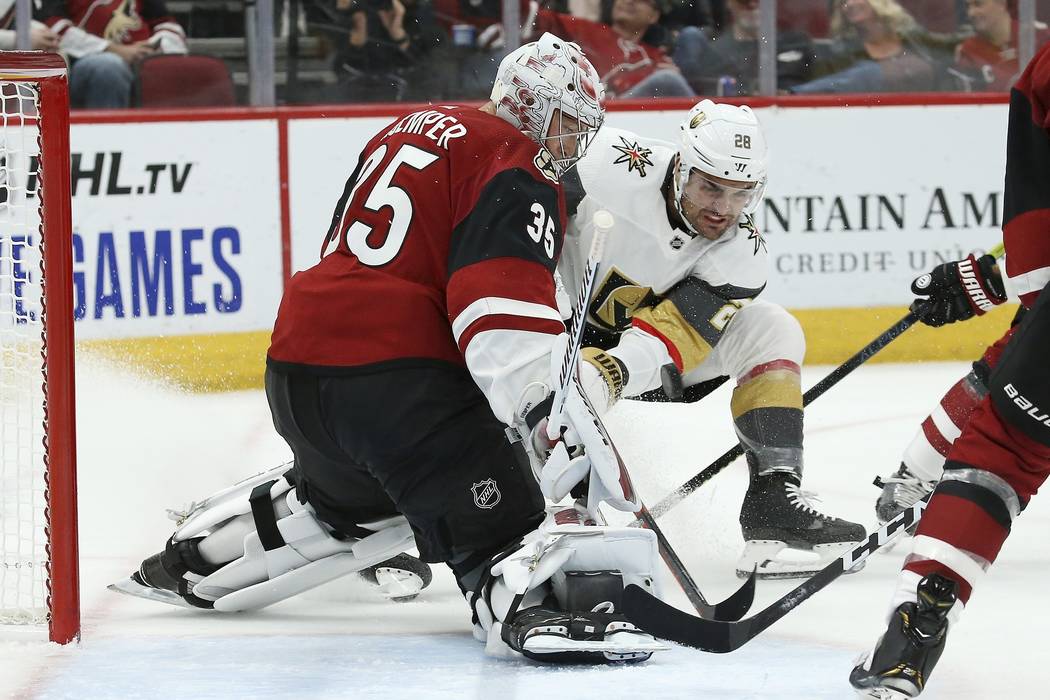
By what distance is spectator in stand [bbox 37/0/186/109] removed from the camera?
499 centimetres

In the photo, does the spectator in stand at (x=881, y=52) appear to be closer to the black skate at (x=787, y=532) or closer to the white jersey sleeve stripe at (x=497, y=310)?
the black skate at (x=787, y=532)

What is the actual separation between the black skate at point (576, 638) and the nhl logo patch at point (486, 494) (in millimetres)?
170

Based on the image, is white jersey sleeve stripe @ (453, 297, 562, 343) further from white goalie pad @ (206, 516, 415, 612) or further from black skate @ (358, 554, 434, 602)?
black skate @ (358, 554, 434, 602)

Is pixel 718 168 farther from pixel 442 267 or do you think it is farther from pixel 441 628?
pixel 441 628

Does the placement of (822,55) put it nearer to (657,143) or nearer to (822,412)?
(822,412)

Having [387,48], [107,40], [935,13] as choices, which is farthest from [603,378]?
[935,13]

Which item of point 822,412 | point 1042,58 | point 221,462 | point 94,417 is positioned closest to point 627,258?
point 1042,58

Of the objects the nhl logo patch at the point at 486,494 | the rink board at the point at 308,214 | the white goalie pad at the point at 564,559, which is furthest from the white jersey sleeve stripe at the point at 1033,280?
the rink board at the point at 308,214

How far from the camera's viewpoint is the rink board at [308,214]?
4820mm

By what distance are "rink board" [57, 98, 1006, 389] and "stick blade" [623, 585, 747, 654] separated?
296cm

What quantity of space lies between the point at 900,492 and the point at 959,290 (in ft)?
1.41

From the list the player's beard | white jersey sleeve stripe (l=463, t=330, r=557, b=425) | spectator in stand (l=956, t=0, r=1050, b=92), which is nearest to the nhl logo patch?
white jersey sleeve stripe (l=463, t=330, r=557, b=425)

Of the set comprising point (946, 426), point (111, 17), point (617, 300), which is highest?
point (111, 17)

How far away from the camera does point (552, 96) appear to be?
2.40 meters
